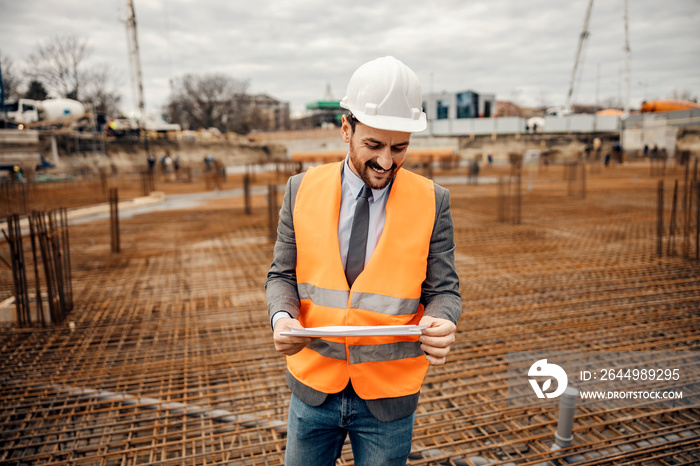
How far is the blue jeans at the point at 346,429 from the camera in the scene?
1.45m

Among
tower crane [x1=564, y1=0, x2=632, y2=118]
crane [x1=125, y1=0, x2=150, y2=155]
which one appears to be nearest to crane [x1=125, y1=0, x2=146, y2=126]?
crane [x1=125, y1=0, x2=150, y2=155]

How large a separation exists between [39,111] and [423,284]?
30.8 metres

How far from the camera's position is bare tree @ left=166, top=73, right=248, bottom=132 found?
5366 cm

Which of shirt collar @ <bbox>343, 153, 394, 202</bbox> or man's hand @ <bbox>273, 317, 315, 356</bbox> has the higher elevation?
shirt collar @ <bbox>343, 153, 394, 202</bbox>

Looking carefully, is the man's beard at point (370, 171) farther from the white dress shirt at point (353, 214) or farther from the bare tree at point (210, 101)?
the bare tree at point (210, 101)

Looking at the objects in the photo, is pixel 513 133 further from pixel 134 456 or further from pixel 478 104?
pixel 134 456

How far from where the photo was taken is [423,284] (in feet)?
5.20

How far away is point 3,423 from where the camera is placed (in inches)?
119

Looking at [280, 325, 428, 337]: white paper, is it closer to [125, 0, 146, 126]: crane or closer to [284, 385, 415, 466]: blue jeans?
[284, 385, 415, 466]: blue jeans

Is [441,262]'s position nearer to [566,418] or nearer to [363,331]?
[363,331]

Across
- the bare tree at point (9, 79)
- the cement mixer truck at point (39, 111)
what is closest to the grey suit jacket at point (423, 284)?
the cement mixer truck at point (39, 111)

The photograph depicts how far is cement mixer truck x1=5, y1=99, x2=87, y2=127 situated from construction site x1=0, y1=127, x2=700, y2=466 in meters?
21.5

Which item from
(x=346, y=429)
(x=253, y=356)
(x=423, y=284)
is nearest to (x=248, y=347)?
(x=253, y=356)

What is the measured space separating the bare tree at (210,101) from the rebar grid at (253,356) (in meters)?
50.4
